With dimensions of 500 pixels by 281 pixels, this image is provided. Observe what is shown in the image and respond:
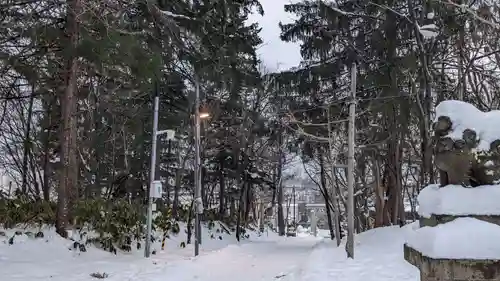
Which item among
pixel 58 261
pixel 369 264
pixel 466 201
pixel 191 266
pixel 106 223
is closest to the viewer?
Answer: pixel 466 201

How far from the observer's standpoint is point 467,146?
94.0 inches

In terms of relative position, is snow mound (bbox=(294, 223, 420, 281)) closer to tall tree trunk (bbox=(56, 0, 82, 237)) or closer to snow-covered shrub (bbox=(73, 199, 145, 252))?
snow-covered shrub (bbox=(73, 199, 145, 252))

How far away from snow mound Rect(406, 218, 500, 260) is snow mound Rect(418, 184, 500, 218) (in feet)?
0.19

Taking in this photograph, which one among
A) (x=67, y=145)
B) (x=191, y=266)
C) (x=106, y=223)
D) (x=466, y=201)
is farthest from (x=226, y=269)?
(x=466, y=201)

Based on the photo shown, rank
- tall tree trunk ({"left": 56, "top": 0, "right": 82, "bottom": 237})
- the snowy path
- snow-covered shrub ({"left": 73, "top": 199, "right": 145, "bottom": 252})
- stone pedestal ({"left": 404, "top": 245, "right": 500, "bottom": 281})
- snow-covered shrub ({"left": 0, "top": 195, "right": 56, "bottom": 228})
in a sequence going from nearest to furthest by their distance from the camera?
stone pedestal ({"left": 404, "top": 245, "right": 500, "bottom": 281}) < the snowy path < snow-covered shrub ({"left": 0, "top": 195, "right": 56, "bottom": 228}) < tall tree trunk ({"left": 56, "top": 0, "right": 82, "bottom": 237}) < snow-covered shrub ({"left": 73, "top": 199, "right": 145, "bottom": 252})

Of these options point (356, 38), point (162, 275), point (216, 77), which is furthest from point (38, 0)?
point (356, 38)

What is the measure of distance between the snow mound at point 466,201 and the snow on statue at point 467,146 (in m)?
0.06

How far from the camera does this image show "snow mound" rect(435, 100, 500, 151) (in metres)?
2.40

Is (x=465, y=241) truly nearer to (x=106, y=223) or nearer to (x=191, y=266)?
(x=191, y=266)

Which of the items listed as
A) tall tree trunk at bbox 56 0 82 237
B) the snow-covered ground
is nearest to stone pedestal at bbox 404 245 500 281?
the snow-covered ground

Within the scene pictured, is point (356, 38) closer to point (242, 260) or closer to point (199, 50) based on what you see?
point (199, 50)

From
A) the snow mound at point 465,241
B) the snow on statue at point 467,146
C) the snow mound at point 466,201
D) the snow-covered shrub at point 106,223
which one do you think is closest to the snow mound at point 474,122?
the snow on statue at point 467,146

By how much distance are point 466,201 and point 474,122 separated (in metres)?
0.42

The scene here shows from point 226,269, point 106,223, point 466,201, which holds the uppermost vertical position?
point 466,201
